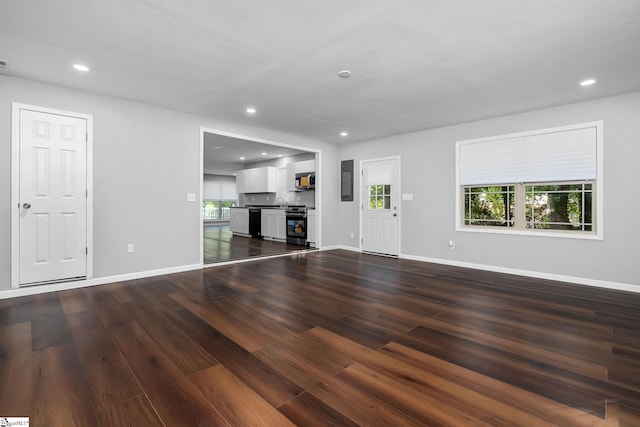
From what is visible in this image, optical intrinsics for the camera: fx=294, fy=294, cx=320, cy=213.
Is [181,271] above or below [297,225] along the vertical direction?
below

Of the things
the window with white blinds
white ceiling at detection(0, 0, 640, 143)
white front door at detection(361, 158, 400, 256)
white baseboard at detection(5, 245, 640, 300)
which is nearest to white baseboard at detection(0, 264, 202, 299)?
white baseboard at detection(5, 245, 640, 300)

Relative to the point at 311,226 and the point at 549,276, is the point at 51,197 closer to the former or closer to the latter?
the point at 311,226

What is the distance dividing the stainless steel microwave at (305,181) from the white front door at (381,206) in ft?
5.06

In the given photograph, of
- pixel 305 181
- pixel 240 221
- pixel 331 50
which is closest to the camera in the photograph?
pixel 331 50

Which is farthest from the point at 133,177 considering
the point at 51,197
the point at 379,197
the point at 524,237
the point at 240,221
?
the point at 524,237

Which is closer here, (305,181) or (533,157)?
(533,157)

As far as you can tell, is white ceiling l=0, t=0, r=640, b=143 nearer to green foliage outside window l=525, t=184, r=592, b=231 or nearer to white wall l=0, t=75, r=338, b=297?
white wall l=0, t=75, r=338, b=297

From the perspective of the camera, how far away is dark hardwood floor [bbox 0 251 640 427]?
5.06 ft

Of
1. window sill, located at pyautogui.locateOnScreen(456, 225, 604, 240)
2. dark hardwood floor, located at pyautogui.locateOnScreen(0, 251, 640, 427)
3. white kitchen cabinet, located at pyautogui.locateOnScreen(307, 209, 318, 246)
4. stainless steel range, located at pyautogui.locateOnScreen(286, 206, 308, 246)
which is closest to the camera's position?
dark hardwood floor, located at pyautogui.locateOnScreen(0, 251, 640, 427)

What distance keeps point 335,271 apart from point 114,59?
3.84 m

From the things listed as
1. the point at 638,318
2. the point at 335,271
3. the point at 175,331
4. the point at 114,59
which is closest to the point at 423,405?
the point at 175,331

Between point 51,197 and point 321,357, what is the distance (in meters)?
3.84

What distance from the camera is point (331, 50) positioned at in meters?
2.78

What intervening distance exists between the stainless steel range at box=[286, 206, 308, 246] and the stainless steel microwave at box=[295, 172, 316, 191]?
0.61 meters
